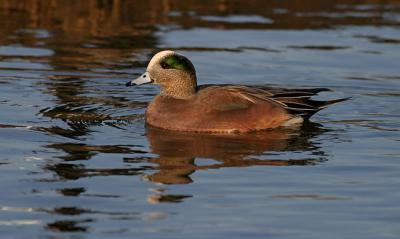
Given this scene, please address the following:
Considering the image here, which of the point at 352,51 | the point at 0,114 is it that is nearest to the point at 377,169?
the point at 0,114

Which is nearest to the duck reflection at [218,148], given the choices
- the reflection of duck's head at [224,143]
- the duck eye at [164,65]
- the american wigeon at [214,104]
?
the reflection of duck's head at [224,143]

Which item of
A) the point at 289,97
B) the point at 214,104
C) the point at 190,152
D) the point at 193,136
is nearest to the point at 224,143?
the point at 193,136

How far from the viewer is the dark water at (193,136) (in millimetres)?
7066

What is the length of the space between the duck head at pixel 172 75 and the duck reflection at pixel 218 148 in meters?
0.54

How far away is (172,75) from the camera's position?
10.6 metres

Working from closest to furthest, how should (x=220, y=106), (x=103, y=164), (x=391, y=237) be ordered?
(x=391, y=237)
(x=103, y=164)
(x=220, y=106)

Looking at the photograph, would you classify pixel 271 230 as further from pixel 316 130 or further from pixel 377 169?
pixel 316 130

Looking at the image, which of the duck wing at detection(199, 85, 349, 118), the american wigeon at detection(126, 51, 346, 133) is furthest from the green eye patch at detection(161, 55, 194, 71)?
the duck wing at detection(199, 85, 349, 118)

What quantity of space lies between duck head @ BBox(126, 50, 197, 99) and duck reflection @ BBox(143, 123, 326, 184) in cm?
54

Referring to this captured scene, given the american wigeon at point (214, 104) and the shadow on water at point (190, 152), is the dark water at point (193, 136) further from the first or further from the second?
the american wigeon at point (214, 104)

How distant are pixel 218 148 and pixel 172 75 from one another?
1.44 meters

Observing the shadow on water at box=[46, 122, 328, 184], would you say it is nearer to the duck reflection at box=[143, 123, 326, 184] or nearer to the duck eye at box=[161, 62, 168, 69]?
the duck reflection at box=[143, 123, 326, 184]

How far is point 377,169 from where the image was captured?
8.55m

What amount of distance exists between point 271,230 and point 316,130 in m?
3.66
